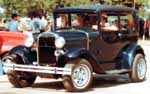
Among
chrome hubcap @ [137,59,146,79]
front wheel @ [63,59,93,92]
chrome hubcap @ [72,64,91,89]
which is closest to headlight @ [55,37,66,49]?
front wheel @ [63,59,93,92]

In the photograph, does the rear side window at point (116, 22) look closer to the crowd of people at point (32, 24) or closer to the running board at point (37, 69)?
the running board at point (37, 69)

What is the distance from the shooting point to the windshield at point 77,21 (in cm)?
1336

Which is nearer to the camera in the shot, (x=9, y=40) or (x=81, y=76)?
(x=81, y=76)

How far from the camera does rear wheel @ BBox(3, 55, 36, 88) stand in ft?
42.4

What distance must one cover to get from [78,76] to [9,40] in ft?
17.7

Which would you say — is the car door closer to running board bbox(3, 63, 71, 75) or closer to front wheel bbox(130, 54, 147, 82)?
front wheel bbox(130, 54, 147, 82)

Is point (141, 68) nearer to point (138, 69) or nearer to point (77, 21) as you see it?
point (138, 69)

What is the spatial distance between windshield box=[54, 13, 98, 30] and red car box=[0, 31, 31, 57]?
3037 millimetres

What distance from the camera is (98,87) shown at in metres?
13.4

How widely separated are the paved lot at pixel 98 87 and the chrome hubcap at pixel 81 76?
23 centimetres

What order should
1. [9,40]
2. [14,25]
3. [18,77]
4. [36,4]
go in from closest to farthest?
[18,77] < [9,40] < [14,25] < [36,4]

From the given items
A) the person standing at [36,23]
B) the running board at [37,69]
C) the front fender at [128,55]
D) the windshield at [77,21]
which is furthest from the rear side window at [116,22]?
the person standing at [36,23]

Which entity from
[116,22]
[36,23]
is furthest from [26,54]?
[36,23]

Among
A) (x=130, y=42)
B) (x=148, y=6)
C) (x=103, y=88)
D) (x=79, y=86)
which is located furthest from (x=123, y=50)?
(x=148, y=6)
